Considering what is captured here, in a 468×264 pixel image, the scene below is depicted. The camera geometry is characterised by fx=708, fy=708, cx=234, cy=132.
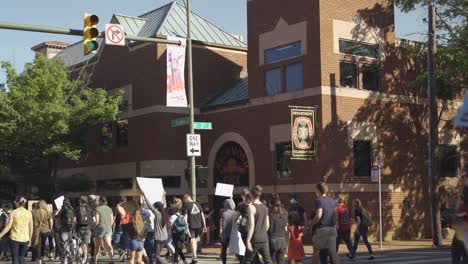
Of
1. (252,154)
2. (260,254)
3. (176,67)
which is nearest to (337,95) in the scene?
(252,154)

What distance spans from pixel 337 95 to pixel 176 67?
24.6ft

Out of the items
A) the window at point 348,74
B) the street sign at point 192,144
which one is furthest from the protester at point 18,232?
the window at point 348,74

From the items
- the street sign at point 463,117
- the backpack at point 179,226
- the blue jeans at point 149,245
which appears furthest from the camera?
the backpack at point 179,226

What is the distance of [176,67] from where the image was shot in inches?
868

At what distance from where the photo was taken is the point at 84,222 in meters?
18.4

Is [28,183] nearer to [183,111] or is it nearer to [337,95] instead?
[183,111]

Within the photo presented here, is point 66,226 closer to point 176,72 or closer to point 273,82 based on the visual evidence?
point 176,72

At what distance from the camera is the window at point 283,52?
2753 cm

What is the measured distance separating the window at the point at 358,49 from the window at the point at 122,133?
1177 cm

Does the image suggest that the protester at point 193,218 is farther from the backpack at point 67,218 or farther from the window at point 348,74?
the window at point 348,74

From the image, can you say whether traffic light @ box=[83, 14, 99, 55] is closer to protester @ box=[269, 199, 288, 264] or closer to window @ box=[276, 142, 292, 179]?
protester @ box=[269, 199, 288, 264]

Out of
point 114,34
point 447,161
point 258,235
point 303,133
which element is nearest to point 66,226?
point 114,34

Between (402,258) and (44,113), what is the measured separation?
16818 mm

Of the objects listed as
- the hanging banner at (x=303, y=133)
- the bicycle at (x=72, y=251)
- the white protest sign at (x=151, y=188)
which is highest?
the hanging banner at (x=303, y=133)
